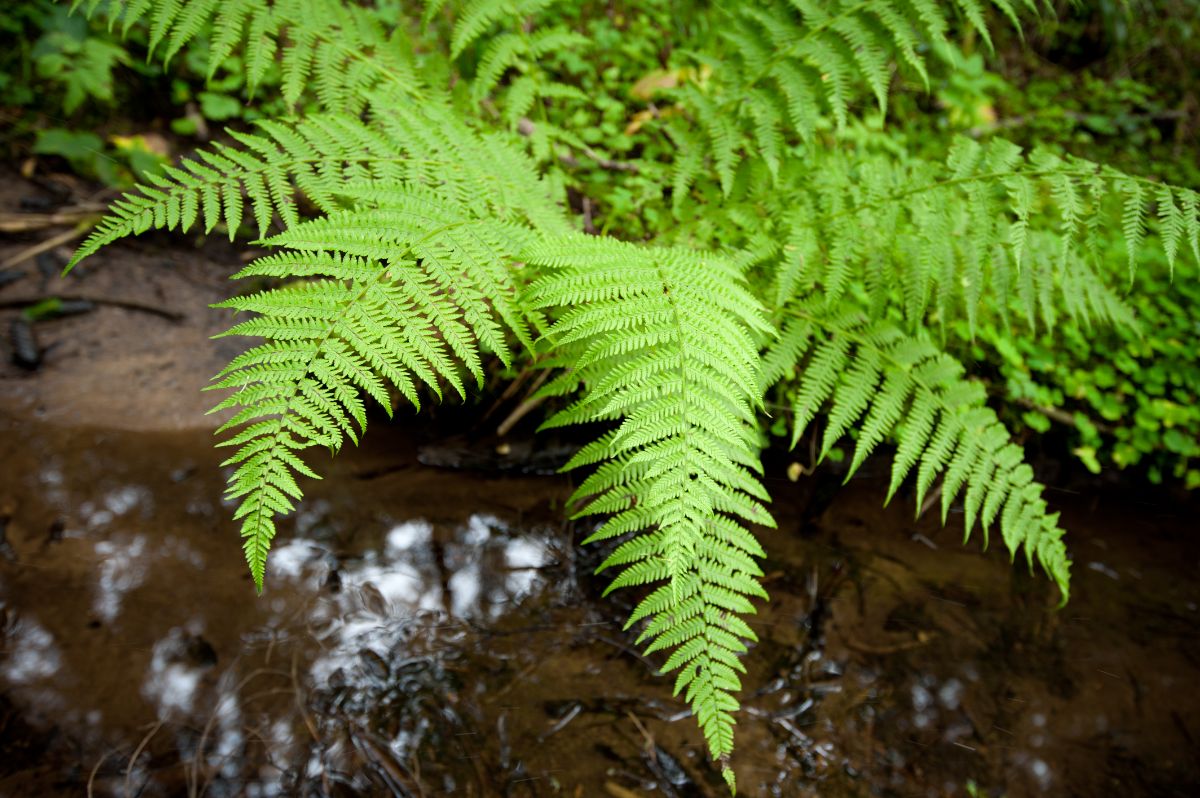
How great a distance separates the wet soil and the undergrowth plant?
12.3 inches

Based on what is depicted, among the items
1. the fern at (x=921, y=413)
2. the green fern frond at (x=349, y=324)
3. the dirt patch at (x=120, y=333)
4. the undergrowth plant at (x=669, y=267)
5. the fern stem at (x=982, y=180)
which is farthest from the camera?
the dirt patch at (x=120, y=333)

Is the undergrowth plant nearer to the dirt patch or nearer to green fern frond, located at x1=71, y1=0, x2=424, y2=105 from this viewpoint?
green fern frond, located at x1=71, y1=0, x2=424, y2=105

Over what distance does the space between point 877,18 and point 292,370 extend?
2303 millimetres

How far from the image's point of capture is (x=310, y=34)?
2.28m

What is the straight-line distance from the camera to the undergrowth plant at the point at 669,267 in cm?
157

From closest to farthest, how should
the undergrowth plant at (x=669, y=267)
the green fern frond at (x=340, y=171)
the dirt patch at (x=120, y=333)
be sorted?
the undergrowth plant at (x=669, y=267) → the green fern frond at (x=340, y=171) → the dirt patch at (x=120, y=333)

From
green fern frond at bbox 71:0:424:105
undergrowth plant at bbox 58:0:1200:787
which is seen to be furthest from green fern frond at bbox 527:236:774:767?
green fern frond at bbox 71:0:424:105

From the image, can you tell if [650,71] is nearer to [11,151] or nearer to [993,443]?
[993,443]

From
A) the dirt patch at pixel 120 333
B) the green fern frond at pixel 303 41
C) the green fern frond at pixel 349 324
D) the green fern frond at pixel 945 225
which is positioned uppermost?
the green fern frond at pixel 945 225

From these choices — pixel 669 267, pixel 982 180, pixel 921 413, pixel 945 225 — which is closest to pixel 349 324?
pixel 669 267

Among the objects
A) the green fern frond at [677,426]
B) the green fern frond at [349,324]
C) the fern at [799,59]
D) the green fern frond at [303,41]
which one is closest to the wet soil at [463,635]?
Answer: the green fern frond at [677,426]

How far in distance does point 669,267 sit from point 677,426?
21.3 inches

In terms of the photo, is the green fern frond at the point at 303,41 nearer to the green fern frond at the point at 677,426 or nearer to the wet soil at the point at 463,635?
the green fern frond at the point at 677,426

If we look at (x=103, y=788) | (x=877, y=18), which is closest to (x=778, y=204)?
(x=877, y=18)
